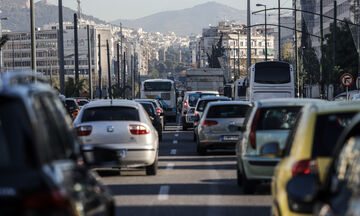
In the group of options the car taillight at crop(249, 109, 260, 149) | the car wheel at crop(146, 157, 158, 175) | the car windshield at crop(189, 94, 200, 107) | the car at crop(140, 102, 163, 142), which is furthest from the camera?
the car windshield at crop(189, 94, 200, 107)

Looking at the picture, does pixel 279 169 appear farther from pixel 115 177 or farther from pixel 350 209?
pixel 115 177

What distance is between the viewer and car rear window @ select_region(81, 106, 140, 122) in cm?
1825

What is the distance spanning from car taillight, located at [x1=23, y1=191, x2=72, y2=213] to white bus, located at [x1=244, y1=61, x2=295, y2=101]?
4564cm

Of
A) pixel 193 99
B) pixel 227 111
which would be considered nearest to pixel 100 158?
pixel 227 111

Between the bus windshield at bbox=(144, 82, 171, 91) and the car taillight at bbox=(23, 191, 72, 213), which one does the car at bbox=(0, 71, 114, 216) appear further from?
the bus windshield at bbox=(144, 82, 171, 91)

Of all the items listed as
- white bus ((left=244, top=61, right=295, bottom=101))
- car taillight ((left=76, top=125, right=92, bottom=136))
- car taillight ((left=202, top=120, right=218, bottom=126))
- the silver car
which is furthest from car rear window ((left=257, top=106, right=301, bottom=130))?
white bus ((left=244, top=61, right=295, bottom=101))

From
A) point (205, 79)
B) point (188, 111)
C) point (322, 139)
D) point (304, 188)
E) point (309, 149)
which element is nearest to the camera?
point (304, 188)

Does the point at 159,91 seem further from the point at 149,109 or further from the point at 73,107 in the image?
the point at 149,109

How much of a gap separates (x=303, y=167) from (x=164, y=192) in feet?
22.0

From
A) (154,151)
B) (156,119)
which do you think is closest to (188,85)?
(156,119)

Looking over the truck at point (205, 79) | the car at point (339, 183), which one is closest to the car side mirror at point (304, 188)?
the car at point (339, 183)

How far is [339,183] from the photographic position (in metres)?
6.11

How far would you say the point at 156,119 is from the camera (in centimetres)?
3203

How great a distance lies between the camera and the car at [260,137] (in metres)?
14.2
